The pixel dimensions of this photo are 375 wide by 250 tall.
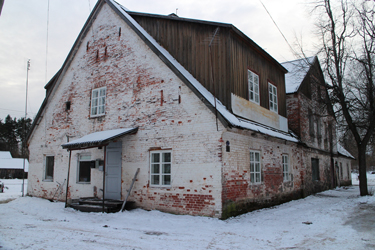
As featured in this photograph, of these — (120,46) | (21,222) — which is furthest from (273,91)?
(21,222)

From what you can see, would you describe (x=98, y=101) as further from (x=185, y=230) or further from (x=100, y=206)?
(x=185, y=230)

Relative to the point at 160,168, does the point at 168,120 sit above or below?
above

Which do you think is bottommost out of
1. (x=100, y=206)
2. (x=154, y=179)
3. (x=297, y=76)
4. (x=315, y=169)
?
(x=100, y=206)

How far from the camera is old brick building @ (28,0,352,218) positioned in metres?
8.87

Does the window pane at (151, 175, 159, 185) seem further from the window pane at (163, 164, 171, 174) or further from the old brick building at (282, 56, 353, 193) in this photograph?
the old brick building at (282, 56, 353, 193)

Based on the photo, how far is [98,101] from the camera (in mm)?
12188

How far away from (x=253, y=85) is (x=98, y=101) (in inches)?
251

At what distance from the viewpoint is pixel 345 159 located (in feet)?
81.4

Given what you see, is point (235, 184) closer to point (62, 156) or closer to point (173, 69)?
point (173, 69)

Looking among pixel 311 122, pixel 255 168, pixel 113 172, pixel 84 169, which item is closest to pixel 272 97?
pixel 255 168

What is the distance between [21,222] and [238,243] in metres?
6.12

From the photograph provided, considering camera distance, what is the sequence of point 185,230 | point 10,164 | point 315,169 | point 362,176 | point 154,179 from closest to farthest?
1. point 185,230
2. point 154,179
3. point 362,176
4. point 315,169
5. point 10,164

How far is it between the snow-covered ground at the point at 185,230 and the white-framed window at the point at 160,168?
1019mm

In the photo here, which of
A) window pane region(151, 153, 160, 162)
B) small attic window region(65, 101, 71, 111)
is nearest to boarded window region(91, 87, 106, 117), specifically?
small attic window region(65, 101, 71, 111)
